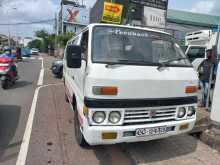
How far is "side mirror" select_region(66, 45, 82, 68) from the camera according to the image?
12.4 feet

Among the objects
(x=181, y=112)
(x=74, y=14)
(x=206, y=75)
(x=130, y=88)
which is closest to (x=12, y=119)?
(x=130, y=88)

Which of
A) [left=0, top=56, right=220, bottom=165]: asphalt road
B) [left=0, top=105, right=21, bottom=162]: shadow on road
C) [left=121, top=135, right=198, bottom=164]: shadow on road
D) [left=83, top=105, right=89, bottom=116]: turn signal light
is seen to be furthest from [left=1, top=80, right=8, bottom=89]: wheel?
[left=83, top=105, right=89, bottom=116]: turn signal light

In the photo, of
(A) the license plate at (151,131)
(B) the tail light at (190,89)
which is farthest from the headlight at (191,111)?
(A) the license plate at (151,131)

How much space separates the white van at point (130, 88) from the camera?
332cm

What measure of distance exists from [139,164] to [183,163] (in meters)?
0.72

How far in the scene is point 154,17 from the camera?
1391cm

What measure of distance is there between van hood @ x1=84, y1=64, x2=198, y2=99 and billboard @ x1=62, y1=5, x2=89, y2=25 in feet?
171

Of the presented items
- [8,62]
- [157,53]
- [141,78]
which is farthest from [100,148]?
[8,62]

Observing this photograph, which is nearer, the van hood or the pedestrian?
the van hood

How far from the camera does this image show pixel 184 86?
12.3 ft

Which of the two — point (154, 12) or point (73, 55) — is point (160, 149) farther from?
point (154, 12)

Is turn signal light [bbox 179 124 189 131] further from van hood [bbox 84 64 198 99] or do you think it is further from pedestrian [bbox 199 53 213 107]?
pedestrian [bbox 199 53 213 107]

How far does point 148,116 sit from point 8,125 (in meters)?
3.46

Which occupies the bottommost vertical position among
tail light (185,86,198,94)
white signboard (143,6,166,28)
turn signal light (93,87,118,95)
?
tail light (185,86,198,94)
